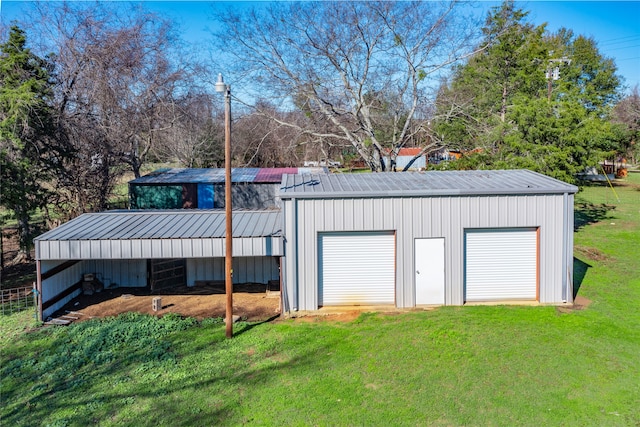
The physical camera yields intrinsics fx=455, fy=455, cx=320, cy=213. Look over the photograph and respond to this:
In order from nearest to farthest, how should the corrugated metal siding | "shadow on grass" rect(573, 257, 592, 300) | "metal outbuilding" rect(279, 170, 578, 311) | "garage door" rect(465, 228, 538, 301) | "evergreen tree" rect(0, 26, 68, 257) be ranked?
"metal outbuilding" rect(279, 170, 578, 311) < "garage door" rect(465, 228, 538, 301) < "shadow on grass" rect(573, 257, 592, 300) < the corrugated metal siding < "evergreen tree" rect(0, 26, 68, 257)

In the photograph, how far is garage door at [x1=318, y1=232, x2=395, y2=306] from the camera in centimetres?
1034

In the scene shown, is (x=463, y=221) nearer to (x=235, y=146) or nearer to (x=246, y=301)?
(x=246, y=301)

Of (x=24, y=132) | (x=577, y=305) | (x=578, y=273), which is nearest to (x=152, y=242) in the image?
(x=24, y=132)

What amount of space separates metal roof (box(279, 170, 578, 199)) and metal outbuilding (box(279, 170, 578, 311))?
31 mm

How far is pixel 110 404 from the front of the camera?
634 centimetres

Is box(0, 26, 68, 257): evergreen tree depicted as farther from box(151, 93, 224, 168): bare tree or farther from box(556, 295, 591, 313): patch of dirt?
box(556, 295, 591, 313): patch of dirt

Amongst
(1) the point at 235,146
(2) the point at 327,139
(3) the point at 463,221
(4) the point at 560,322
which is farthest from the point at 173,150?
(4) the point at 560,322

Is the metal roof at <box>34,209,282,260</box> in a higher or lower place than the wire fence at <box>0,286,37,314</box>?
higher

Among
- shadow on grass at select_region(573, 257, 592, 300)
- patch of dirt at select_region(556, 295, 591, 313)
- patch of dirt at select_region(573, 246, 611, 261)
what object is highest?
patch of dirt at select_region(573, 246, 611, 261)

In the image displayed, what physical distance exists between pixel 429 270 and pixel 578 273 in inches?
206

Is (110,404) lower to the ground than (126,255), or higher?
lower

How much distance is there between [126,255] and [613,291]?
11.4m

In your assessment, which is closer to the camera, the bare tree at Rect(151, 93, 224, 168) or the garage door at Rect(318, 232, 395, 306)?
the garage door at Rect(318, 232, 395, 306)

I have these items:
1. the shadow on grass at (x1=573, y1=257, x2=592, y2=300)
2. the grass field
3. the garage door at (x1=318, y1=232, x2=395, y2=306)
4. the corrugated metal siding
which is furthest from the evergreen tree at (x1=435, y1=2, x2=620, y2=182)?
the corrugated metal siding
